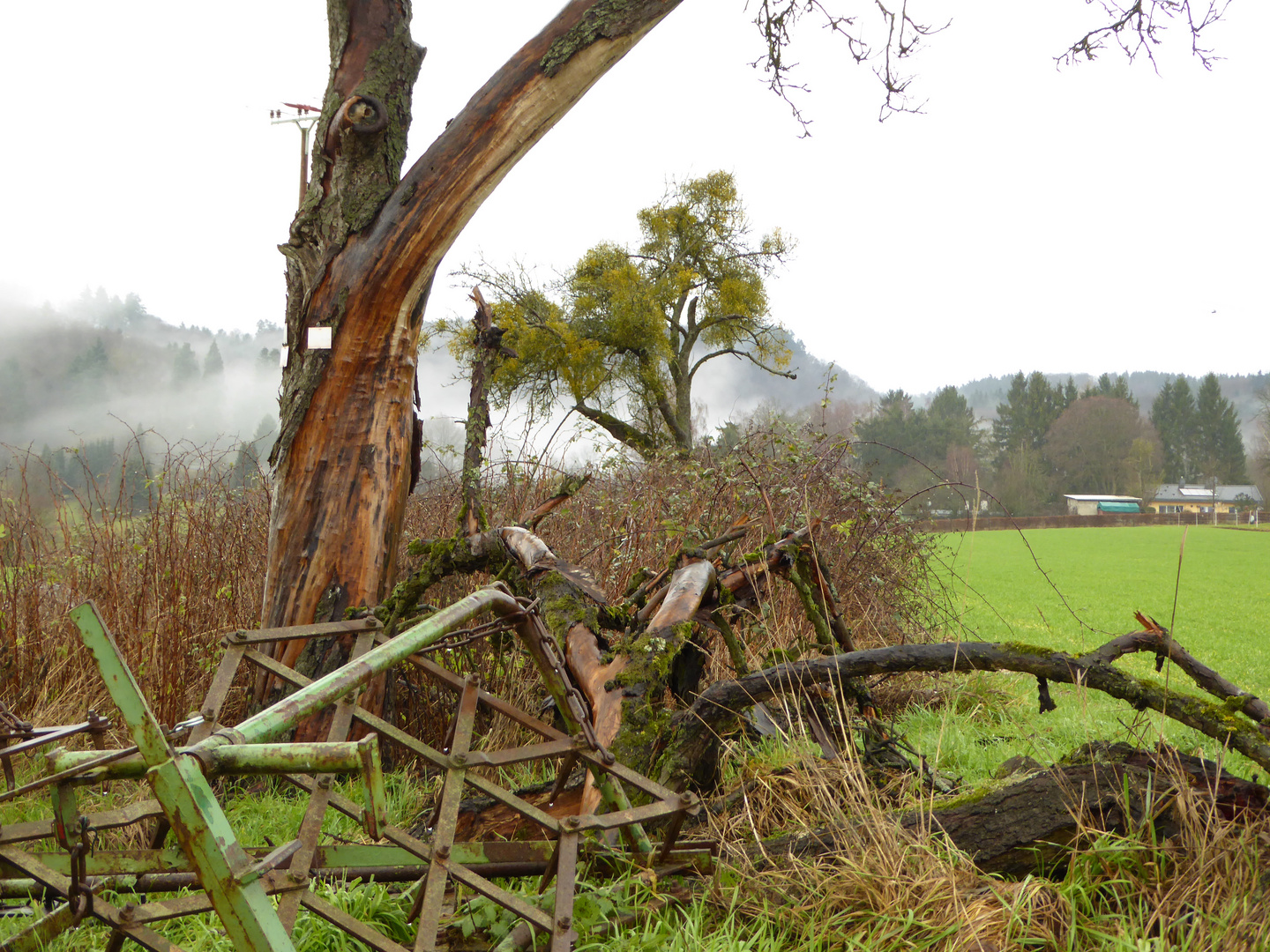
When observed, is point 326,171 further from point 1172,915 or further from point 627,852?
point 1172,915

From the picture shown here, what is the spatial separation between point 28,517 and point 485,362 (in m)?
3.10

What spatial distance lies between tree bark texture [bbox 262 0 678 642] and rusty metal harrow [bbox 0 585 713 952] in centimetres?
159

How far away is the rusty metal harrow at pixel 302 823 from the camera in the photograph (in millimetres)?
1121

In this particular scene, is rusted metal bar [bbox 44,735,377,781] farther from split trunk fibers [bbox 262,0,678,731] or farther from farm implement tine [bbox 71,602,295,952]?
split trunk fibers [bbox 262,0,678,731]

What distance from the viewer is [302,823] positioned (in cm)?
205

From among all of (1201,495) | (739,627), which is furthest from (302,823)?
(1201,495)

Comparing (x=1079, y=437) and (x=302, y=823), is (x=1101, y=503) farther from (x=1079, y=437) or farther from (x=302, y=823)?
(x=302, y=823)

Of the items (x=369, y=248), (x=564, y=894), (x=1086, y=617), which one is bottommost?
(x=1086, y=617)

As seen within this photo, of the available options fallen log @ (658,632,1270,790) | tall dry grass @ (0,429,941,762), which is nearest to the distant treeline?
tall dry grass @ (0,429,941,762)

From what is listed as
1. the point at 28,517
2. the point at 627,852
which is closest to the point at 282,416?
the point at 28,517

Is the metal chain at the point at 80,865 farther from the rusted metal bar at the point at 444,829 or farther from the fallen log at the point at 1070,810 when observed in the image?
the fallen log at the point at 1070,810

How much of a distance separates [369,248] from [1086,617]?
12.7 m

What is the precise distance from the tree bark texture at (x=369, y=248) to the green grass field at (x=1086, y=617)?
9.87ft

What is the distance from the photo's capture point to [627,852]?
2.56m
